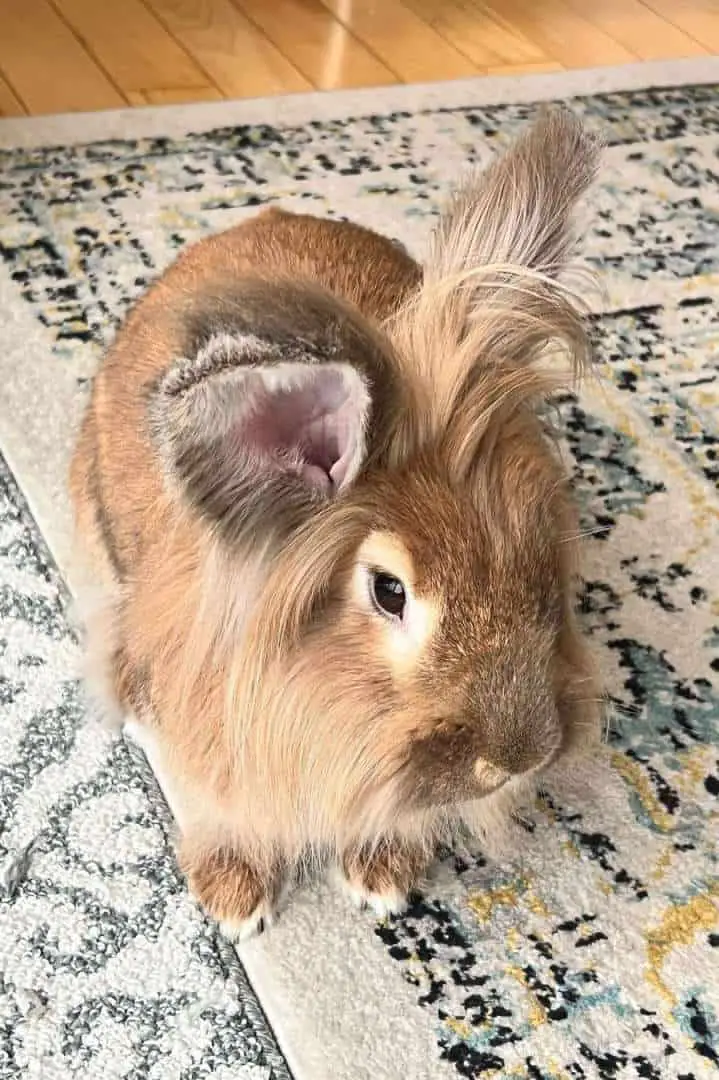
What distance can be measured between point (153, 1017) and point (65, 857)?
204mm

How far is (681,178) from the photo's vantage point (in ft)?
7.60

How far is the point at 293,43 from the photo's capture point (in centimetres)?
264

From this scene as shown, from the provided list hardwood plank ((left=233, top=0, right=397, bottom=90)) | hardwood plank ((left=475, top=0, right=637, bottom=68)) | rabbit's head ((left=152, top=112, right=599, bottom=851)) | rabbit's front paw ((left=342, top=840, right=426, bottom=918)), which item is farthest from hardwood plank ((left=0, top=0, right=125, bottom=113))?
rabbit's front paw ((left=342, top=840, right=426, bottom=918))

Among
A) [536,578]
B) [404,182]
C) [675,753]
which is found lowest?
[675,753]

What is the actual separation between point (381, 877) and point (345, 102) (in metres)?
1.66

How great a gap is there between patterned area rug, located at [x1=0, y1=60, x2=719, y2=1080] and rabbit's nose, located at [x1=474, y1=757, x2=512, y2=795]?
33 cm

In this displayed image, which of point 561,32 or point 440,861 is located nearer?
point 440,861

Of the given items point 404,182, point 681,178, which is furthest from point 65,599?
→ point 681,178

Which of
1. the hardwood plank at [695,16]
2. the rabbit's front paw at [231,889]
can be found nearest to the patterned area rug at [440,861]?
the rabbit's front paw at [231,889]

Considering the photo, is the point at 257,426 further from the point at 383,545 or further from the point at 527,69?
the point at 527,69

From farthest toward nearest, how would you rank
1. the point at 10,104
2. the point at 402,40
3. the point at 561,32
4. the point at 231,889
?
the point at 561,32, the point at 402,40, the point at 10,104, the point at 231,889

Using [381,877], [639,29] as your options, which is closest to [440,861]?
[381,877]

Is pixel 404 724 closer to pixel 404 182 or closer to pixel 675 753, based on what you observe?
pixel 675 753

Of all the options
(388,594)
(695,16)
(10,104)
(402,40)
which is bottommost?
(10,104)
